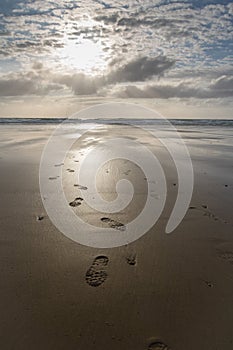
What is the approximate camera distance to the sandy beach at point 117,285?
7.53ft

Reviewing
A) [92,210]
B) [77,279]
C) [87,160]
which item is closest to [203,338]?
[77,279]

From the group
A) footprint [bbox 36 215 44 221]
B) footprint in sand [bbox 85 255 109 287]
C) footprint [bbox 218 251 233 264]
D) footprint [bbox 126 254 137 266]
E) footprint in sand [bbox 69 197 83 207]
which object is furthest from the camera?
footprint in sand [bbox 69 197 83 207]

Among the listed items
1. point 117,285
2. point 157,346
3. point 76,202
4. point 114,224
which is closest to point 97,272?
point 117,285

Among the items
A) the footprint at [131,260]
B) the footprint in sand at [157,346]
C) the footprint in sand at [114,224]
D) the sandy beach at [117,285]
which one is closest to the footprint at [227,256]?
the sandy beach at [117,285]

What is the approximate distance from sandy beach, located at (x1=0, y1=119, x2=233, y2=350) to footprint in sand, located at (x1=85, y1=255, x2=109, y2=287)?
12mm

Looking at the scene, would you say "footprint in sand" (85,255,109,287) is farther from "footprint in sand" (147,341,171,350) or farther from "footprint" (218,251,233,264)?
"footprint" (218,251,233,264)

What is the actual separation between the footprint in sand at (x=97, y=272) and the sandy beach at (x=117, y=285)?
0.5 inches

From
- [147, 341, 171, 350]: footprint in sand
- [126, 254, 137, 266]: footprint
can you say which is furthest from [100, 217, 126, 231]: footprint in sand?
[147, 341, 171, 350]: footprint in sand

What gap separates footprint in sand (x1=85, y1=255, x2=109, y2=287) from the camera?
9.70ft

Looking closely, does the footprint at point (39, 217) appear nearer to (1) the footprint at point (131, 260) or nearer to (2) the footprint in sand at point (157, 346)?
(1) the footprint at point (131, 260)

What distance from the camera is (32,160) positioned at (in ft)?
31.3

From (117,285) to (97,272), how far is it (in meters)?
0.34

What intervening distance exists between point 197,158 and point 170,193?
211 inches

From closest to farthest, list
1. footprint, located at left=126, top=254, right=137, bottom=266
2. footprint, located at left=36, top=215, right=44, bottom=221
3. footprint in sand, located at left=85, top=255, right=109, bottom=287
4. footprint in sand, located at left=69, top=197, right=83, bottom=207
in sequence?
footprint in sand, located at left=85, top=255, right=109, bottom=287
footprint, located at left=126, top=254, right=137, bottom=266
footprint, located at left=36, top=215, right=44, bottom=221
footprint in sand, located at left=69, top=197, right=83, bottom=207
